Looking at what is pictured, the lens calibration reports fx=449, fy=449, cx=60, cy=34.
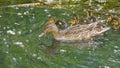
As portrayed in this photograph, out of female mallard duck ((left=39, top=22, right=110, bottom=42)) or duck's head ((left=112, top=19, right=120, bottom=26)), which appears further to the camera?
duck's head ((left=112, top=19, right=120, bottom=26))

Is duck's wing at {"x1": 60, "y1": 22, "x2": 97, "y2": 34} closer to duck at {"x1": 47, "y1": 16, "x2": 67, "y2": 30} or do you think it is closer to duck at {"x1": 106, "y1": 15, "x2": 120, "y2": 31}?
duck at {"x1": 47, "y1": 16, "x2": 67, "y2": 30}

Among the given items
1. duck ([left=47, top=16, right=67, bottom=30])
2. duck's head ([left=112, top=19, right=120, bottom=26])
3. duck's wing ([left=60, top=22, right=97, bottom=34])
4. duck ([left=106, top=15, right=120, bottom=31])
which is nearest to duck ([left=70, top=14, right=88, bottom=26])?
duck ([left=47, top=16, right=67, bottom=30])

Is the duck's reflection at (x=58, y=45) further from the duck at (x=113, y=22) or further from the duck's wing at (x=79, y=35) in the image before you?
the duck at (x=113, y=22)

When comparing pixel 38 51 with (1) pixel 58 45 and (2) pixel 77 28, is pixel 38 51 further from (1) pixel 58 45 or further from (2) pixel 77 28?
(2) pixel 77 28

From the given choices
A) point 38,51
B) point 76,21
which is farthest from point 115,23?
point 38,51

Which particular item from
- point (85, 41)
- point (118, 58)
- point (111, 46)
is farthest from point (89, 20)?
point (118, 58)

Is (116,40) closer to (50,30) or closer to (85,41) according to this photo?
(85,41)
